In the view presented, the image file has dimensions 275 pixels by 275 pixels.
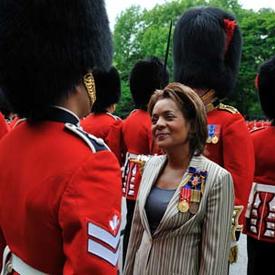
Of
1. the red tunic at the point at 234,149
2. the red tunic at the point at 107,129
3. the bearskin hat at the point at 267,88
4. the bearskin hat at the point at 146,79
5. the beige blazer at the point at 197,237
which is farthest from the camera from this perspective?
the bearskin hat at the point at 146,79

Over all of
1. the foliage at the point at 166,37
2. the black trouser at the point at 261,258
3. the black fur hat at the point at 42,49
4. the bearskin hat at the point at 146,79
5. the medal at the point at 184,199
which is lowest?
the foliage at the point at 166,37

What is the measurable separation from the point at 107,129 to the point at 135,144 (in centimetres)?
70

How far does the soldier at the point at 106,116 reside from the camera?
501 centimetres

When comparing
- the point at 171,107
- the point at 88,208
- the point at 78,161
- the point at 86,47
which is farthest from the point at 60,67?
the point at 171,107

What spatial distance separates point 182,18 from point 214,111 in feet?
2.58

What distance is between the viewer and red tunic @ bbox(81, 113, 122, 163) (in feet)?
16.3

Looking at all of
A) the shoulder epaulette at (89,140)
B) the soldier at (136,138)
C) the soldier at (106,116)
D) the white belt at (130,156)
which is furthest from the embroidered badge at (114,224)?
the soldier at (106,116)

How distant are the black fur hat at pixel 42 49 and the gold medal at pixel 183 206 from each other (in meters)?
0.81

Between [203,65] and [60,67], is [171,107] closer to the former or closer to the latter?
[60,67]

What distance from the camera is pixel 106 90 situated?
5.87 metres

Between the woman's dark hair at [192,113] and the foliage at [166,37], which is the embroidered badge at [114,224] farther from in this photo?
the foliage at [166,37]

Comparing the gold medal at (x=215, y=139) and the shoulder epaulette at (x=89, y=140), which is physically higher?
the shoulder epaulette at (x=89, y=140)

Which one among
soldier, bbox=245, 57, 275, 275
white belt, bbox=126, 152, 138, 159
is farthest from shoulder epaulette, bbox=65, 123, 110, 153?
white belt, bbox=126, 152, 138, 159

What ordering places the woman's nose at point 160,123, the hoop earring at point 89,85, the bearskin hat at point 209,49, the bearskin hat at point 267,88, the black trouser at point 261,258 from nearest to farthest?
the hoop earring at point 89,85, the woman's nose at point 160,123, the black trouser at point 261,258, the bearskin hat at point 209,49, the bearskin hat at point 267,88
